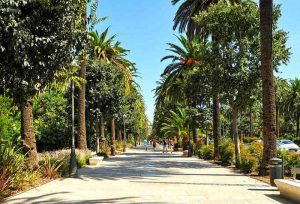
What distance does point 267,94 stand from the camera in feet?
64.2

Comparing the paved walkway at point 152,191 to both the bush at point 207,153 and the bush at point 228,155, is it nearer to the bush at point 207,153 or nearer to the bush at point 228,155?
the bush at point 228,155

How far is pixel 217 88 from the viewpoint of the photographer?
25.2 meters

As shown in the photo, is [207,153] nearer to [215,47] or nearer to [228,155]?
[228,155]

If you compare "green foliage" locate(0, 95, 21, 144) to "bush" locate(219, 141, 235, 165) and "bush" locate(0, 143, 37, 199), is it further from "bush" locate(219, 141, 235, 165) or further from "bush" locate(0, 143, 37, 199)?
"bush" locate(0, 143, 37, 199)

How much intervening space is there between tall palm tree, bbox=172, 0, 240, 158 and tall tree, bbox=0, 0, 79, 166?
68.5 feet

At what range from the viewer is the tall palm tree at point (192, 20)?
32.5m

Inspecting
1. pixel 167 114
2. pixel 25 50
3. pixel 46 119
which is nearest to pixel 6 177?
pixel 25 50

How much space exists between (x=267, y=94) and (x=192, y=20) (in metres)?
16.7

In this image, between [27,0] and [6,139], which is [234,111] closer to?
[6,139]

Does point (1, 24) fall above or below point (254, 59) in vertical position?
below

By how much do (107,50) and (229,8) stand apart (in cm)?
2202

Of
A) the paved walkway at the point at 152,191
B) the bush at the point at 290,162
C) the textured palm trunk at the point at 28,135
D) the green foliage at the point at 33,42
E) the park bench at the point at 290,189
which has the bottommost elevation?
the paved walkway at the point at 152,191

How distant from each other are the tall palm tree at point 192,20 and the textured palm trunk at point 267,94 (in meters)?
11.3

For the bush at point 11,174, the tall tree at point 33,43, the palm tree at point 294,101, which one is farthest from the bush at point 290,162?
the palm tree at point 294,101
